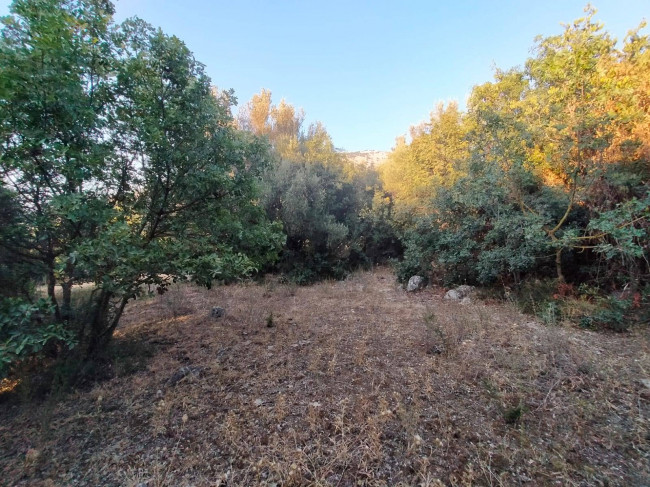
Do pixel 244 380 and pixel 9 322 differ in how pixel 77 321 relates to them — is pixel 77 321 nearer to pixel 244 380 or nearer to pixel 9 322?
pixel 9 322

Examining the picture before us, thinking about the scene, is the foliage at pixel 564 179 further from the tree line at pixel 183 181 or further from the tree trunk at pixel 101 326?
the tree trunk at pixel 101 326

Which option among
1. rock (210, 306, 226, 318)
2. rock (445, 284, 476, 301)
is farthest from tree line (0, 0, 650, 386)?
rock (210, 306, 226, 318)

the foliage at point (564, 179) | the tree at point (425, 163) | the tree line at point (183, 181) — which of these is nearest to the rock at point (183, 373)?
the tree line at point (183, 181)

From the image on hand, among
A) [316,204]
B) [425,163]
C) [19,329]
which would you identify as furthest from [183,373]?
[425,163]

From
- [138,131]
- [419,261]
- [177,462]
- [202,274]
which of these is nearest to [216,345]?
[202,274]

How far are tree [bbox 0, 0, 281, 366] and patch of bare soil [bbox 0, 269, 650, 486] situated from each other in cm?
114

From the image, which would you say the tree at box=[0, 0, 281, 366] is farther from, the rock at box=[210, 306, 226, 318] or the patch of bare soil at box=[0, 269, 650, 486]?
the rock at box=[210, 306, 226, 318]

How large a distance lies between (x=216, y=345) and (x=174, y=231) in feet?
5.78

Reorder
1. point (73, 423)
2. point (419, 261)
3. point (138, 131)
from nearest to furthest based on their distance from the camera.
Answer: point (73, 423), point (138, 131), point (419, 261)

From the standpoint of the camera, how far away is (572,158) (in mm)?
4938

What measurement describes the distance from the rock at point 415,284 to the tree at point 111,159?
543cm

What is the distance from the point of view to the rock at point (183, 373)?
3242 millimetres

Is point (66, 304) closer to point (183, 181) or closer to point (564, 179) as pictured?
point (183, 181)

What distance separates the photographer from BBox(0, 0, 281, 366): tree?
234 cm
